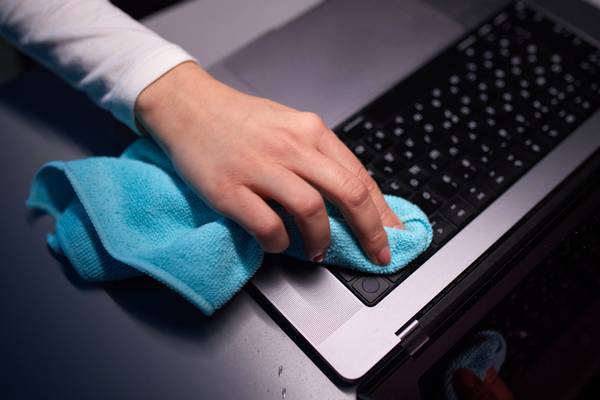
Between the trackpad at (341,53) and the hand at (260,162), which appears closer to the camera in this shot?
the hand at (260,162)

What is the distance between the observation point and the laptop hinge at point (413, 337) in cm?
44

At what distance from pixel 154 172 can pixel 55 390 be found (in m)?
0.19

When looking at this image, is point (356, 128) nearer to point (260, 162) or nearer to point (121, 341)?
point (260, 162)

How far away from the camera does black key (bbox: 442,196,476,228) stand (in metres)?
0.49

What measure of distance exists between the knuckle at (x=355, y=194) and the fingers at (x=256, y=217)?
58 mm

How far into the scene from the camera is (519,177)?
0.52 metres

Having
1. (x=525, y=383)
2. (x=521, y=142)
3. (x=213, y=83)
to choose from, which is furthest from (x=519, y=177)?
(x=213, y=83)

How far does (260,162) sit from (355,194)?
84 millimetres

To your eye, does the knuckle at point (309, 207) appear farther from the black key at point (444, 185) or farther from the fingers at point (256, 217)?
the black key at point (444, 185)

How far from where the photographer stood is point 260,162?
448 mm

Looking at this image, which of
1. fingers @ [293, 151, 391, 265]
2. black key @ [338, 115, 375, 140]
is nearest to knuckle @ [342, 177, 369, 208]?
fingers @ [293, 151, 391, 265]

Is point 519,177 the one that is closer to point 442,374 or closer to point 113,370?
point 442,374

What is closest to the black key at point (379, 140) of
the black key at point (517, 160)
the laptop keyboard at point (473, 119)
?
the laptop keyboard at point (473, 119)

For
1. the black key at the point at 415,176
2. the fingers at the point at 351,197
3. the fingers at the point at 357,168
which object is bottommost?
the fingers at the point at 351,197
